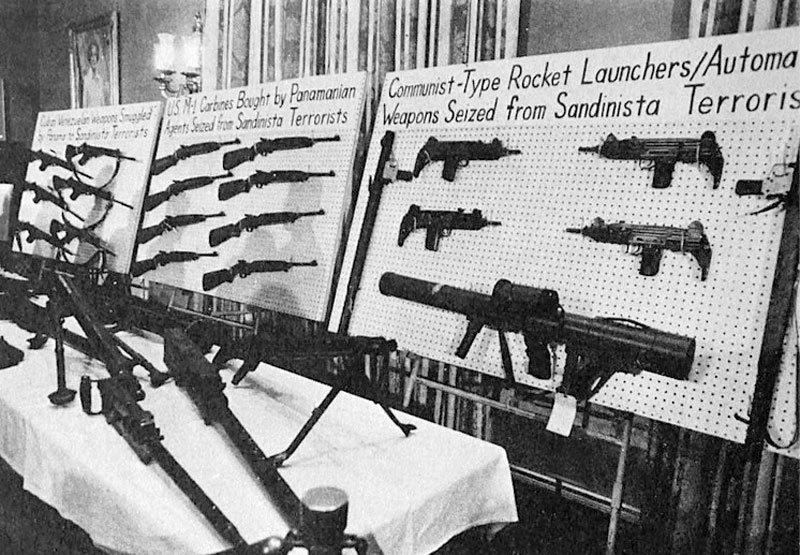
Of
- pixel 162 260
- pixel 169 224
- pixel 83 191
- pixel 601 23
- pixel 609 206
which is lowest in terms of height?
pixel 162 260

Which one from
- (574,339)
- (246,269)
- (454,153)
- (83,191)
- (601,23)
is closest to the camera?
(574,339)

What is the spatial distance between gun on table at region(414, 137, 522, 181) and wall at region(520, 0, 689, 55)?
0.82 meters

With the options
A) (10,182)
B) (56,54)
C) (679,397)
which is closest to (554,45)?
(679,397)

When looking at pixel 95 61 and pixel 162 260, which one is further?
pixel 95 61

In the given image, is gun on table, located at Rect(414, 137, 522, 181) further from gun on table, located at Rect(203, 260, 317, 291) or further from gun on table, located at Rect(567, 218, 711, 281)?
gun on table, located at Rect(203, 260, 317, 291)

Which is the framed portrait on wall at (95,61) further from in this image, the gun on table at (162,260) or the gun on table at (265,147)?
the gun on table at (265,147)

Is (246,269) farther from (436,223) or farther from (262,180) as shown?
(436,223)

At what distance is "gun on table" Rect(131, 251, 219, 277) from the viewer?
3355 millimetres

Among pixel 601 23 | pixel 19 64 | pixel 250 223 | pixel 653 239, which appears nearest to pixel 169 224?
pixel 250 223

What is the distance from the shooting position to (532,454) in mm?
2924

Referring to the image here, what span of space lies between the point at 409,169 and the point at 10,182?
2824mm

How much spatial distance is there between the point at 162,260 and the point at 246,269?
0.79m

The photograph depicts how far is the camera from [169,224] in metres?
3.51

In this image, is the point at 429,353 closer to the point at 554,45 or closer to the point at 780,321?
the point at 780,321
